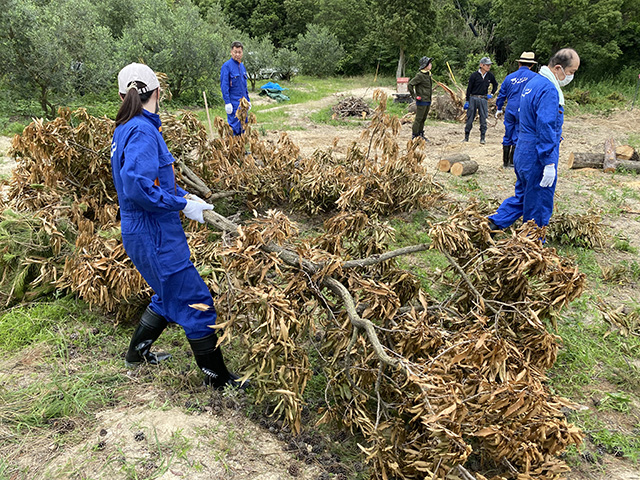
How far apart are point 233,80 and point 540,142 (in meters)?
5.29

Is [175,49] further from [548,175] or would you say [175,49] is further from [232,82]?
[548,175]

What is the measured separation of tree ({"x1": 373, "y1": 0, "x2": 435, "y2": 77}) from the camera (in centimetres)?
1998

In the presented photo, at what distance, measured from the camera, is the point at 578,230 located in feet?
17.1

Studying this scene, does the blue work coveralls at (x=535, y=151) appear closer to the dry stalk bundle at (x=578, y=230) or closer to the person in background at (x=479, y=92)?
the dry stalk bundle at (x=578, y=230)

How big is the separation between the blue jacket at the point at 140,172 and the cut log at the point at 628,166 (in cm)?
817

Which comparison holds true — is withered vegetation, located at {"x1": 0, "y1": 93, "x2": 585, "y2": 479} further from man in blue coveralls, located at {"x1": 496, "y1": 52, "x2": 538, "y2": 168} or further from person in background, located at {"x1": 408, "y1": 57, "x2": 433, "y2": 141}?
person in background, located at {"x1": 408, "y1": 57, "x2": 433, "y2": 141}

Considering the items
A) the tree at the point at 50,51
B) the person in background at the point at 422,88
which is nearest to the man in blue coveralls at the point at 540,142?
the person in background at the point at 422,88

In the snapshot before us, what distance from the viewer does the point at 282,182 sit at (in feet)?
18.8

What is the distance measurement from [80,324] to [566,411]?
3.62 m

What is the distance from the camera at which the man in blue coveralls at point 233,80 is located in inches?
295

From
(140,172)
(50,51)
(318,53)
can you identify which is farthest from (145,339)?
(318,53)

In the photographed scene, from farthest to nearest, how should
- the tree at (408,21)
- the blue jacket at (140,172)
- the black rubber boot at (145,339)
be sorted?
1. the tree at (408,21)
2. the black rubber boot at (145,339)
3. the blue jacket at (140,172)

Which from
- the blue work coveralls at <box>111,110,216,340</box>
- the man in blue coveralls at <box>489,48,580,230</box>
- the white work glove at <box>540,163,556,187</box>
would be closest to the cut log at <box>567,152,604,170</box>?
the man in blue coveralls at <box>489,48,580,230</box>

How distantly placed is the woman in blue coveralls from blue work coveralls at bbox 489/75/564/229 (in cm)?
312
